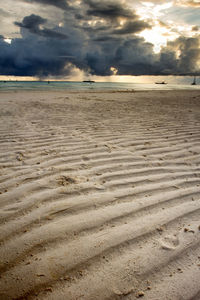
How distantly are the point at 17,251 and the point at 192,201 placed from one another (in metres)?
1.61

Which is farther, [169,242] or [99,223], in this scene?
[99,223]

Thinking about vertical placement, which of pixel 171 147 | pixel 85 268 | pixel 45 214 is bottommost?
pixel 85 268

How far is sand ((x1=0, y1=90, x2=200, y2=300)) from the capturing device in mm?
1225

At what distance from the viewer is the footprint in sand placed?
1.47m

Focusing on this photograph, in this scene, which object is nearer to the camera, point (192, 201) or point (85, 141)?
point (192, 201)

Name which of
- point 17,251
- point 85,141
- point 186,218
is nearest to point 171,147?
point 85,141

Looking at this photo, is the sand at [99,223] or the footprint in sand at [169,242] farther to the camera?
the footprint in sand at [169,242]

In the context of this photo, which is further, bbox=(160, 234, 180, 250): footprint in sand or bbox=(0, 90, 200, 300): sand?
bbox=(160, 234, 180, 250): footprint in sand

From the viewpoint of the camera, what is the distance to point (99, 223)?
169 cm

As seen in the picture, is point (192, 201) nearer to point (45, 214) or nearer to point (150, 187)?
point (150, 187)

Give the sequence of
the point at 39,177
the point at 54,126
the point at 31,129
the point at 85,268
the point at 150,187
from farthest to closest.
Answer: the point at 54,126
the point at 31,129
the point at 39,177
the point at 150,187
the point at 85,268

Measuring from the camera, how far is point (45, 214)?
178 centimetres

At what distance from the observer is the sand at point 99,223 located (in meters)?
1.22

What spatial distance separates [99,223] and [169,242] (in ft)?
1.81
